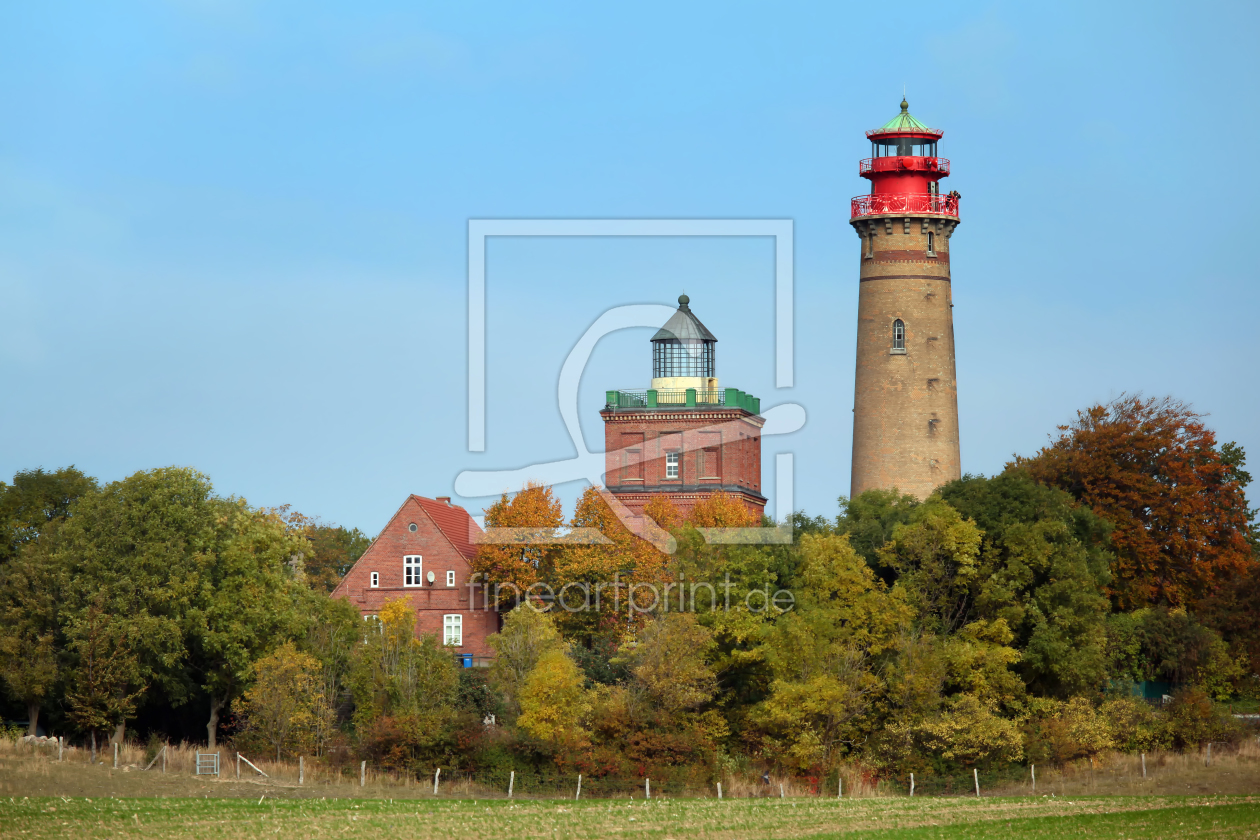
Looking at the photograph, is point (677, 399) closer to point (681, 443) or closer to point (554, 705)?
point (681, 443)

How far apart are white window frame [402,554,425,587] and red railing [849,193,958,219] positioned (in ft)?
69.1

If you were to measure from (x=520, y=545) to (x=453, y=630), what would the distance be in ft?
14.5

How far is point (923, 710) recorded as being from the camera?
186 ft

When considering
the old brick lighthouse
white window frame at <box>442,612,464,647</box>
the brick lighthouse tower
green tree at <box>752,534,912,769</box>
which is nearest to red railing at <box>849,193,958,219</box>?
the brick lighthouse tower

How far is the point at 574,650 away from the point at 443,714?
6532 mm

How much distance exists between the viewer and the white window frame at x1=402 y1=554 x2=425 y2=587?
72.5 meters

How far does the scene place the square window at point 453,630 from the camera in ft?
236

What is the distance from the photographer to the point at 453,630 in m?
71.9

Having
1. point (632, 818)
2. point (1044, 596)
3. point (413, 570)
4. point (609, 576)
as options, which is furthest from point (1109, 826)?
point (413, 570)

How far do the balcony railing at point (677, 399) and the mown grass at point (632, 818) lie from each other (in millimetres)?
33168

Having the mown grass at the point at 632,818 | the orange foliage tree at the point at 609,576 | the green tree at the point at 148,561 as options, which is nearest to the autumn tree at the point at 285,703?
the green tree at the point at 148,561

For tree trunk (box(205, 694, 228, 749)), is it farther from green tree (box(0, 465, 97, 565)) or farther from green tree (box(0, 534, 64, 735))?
green tree (box(0, 465, 97, 565))

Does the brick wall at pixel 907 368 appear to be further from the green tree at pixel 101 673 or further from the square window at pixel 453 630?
the green tree at pixel 101 673

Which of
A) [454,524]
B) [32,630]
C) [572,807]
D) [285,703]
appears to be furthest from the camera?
[454,524]
